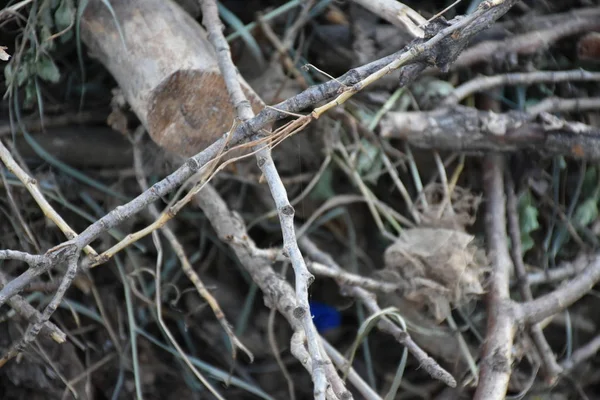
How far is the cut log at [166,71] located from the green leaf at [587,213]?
75cm

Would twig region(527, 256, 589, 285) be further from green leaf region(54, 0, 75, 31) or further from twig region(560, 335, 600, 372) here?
green leaf region(54, 0, 75, 31)

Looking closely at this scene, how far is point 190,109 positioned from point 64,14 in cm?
31

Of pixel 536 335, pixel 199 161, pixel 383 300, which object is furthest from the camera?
pixel 383 300

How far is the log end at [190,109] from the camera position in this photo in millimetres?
1051

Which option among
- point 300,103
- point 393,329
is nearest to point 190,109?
point 300,103

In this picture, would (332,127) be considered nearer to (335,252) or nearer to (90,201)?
(335,252)

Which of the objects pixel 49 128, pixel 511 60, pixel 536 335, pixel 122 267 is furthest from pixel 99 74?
pixel 536 335

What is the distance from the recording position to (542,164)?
1336 millimetres

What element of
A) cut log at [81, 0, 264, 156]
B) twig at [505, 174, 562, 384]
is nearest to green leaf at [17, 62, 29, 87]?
cut log at [81, 0, 264, 156]

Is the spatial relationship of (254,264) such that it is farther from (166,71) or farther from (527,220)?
(527,220)

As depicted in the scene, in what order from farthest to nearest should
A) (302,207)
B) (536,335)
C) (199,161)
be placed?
(302,207), (536,335), (199,161)

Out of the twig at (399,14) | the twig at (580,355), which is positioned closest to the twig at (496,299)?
the twig at (580,355)

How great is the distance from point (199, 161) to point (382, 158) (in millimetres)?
570

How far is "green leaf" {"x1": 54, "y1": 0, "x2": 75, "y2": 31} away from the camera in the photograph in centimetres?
114
